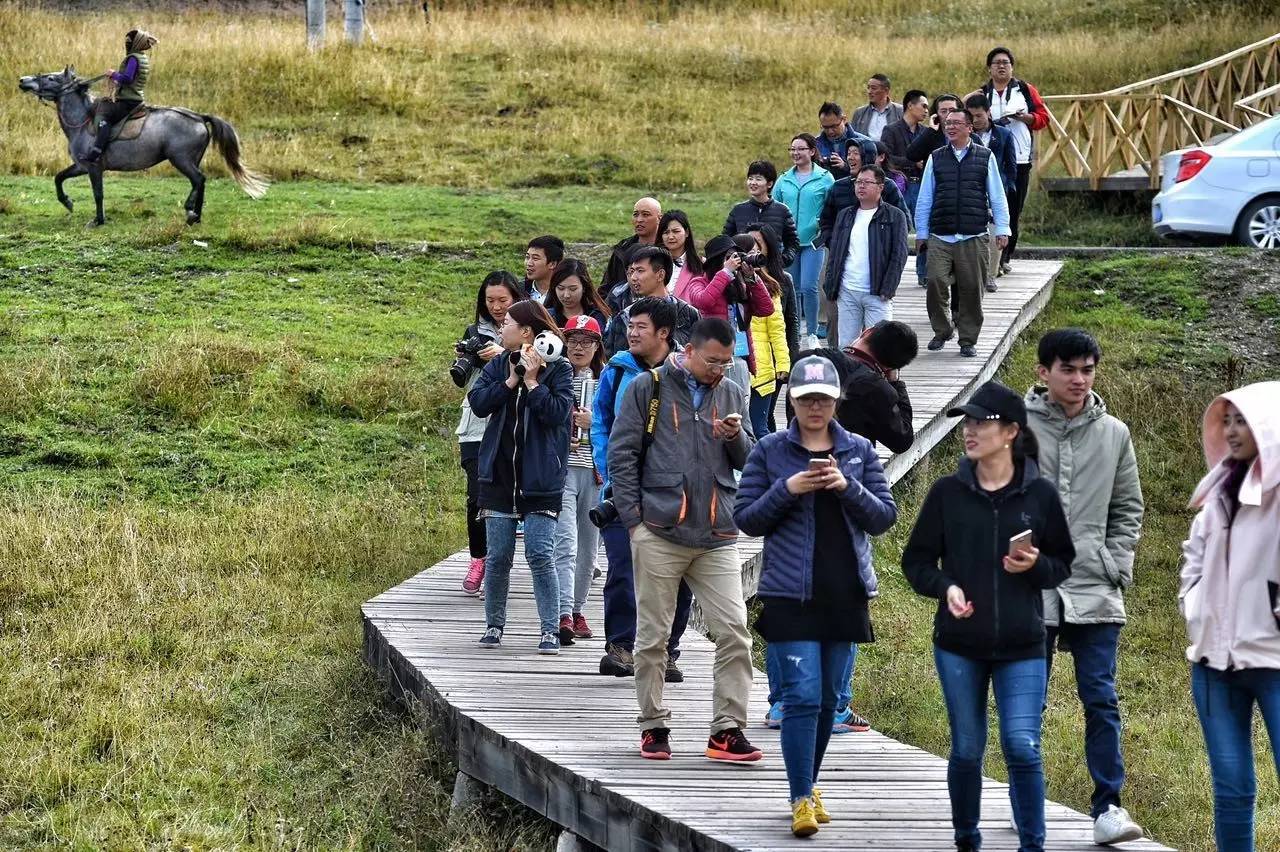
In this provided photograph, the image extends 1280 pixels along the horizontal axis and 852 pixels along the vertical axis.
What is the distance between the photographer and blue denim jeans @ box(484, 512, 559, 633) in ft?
27.7

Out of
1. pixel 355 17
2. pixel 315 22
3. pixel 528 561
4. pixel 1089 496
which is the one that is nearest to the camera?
pixel 1089 496

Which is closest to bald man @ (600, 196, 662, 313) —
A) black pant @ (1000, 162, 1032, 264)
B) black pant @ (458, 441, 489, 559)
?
black pant @ (458, 441, 489, 559)

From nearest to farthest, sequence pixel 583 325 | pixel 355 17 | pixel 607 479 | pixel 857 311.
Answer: pixel 607 479
pixel 583 325
pixel 857 311
pixel 355 17

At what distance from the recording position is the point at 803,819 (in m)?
6.28

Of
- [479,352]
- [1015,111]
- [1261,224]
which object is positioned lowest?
[1261,224]

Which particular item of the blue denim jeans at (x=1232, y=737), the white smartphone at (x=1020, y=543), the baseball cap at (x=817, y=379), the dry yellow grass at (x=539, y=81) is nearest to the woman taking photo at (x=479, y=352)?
the baseball cap at (x=817, y=379)

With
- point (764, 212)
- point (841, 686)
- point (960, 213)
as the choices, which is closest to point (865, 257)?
point (764, 212)

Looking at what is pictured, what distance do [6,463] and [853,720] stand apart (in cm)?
756

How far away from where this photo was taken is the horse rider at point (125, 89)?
61.6ft

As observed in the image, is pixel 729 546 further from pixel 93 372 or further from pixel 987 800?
pixel 93 372

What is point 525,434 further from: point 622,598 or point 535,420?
point 622,598

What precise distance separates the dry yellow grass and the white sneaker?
653 inches

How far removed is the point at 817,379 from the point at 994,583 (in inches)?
36.2

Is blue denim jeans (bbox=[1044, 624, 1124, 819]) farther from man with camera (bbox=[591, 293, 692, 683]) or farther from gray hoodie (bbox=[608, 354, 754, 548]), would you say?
man with camera (bbox=[591, 293, 692, 683])
